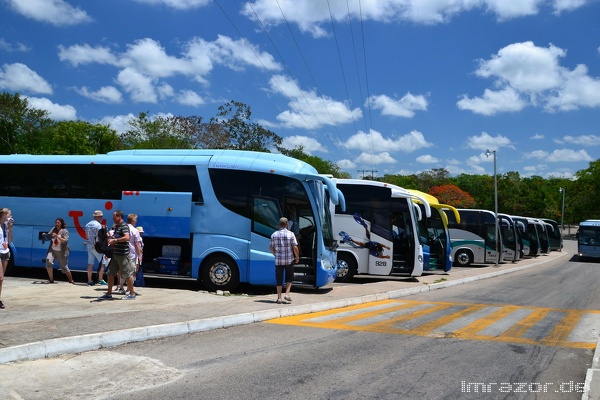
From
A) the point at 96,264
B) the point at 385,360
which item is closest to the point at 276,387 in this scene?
the point at 385,360

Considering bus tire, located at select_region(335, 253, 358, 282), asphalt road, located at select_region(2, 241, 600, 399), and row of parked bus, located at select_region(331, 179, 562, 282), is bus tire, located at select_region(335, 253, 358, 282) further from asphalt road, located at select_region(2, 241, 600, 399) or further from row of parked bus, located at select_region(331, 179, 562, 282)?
asphalt road, located at select_region(2, 241, 600, 399)

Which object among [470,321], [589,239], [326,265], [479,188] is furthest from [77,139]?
[479,188]

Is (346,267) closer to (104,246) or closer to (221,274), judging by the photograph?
(221,274)

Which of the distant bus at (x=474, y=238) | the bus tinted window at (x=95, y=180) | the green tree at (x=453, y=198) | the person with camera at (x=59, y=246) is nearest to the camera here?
the person with camera at (x=59, y=246)

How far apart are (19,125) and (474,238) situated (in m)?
41.9

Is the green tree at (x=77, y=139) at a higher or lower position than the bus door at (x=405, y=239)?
higher

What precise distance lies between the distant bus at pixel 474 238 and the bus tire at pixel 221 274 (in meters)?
19.0

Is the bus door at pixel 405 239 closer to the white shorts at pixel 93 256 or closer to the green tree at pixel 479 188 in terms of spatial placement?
the white shorts at pixel 93 256

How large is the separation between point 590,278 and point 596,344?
16.9 m

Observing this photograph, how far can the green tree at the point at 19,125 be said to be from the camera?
153ft

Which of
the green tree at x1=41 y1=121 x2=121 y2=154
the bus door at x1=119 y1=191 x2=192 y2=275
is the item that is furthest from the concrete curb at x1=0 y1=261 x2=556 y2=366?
the green tree at x1=41 y1=121 x2=121 y2=154

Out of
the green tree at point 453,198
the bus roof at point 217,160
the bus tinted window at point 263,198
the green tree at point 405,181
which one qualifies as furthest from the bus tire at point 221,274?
the green tree at point 405,181

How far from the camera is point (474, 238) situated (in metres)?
29.5

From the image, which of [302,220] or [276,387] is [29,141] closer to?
[302,220]
